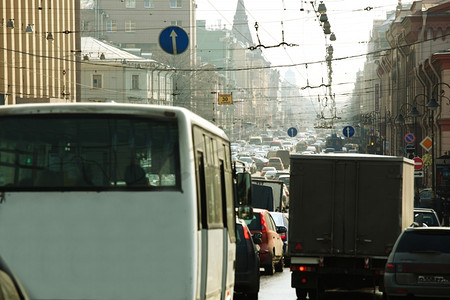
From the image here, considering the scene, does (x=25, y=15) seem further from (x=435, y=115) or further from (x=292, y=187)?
(x=292, y=187)

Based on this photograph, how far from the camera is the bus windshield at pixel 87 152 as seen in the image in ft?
28.1

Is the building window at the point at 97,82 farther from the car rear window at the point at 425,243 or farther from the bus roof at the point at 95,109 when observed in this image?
the bus roof at the point at 95,109

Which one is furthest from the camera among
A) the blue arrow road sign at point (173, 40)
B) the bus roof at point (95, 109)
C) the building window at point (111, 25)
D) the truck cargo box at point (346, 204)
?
the building window at point (111, 25)

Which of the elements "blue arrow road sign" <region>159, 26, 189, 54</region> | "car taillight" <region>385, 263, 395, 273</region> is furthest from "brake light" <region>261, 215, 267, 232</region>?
"car taillight" <region>385, 263, 395, 273</region>

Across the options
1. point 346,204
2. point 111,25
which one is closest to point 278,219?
point 346,204

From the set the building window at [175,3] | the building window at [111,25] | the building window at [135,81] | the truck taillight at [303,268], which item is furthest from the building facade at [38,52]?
the building window at [175,3]

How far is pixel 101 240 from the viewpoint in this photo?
27.6ft

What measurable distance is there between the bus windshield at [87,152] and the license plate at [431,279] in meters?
7.16

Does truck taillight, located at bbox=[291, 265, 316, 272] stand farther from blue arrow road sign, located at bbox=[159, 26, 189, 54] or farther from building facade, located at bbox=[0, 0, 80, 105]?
building facade, located at bbox=[0, 0, 80, 105]

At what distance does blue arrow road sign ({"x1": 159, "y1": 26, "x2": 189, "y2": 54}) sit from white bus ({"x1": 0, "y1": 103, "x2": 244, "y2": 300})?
1831cm

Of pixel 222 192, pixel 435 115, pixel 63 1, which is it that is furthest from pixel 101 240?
pixel 63 1

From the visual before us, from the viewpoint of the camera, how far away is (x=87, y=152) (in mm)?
8680

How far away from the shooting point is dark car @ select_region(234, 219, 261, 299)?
A: 642 inches

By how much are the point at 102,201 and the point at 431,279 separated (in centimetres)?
758
